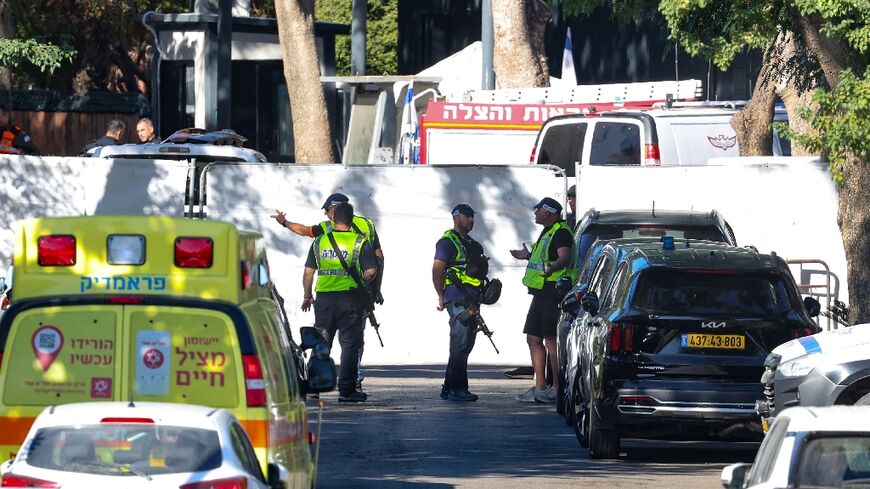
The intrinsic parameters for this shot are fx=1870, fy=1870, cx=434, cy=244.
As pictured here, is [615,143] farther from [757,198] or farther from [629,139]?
[757,198]

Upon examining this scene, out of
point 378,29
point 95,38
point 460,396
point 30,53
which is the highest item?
point 378,29

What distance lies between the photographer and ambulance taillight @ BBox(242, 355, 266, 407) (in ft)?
26.6

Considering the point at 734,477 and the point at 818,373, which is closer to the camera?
the point at 734,477

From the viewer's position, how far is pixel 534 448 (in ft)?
45.3

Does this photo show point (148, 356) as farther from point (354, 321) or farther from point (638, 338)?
point (354, 321)

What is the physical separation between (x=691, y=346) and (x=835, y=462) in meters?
5.74

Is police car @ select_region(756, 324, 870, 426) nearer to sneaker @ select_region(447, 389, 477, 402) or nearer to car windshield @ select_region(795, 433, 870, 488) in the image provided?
car windshield @ select_region(795, 433, 870, 488)

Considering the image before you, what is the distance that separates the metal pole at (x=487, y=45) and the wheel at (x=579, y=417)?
1446cm

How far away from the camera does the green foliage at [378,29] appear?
50375 millimetres

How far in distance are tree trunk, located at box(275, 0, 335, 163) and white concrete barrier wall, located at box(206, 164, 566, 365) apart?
620 centimetres

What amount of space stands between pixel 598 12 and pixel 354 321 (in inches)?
1122

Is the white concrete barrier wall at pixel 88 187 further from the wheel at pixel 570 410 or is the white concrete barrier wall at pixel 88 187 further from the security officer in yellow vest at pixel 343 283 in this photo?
the wheel at pixel 570 410

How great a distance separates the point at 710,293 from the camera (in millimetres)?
13047

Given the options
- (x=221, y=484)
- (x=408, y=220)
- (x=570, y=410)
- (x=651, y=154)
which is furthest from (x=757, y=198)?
(x=221, y=484)
